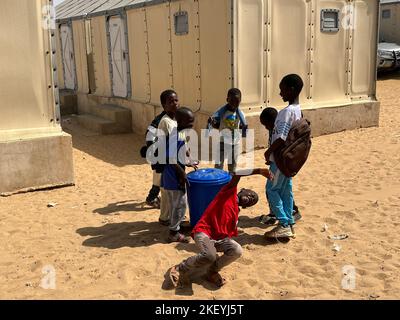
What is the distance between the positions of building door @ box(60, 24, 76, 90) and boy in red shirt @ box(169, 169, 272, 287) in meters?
12.5

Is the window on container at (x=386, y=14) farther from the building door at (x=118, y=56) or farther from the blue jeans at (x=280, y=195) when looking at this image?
the blue jeans at (x=280, y=195)

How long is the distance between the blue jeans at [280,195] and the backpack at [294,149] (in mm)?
155

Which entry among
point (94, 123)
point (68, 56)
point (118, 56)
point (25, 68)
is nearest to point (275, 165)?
point (25, 68)

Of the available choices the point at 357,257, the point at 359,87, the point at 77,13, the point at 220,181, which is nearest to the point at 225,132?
the point at 220,181

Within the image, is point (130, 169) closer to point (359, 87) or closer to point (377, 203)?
point (377, 203)

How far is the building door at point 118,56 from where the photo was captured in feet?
40.0

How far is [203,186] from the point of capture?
4.66m

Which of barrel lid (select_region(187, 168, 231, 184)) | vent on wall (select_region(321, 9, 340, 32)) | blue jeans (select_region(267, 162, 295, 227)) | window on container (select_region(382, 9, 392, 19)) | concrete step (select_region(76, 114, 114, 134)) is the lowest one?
concrete step (select_region(76, 114, 114, 134))

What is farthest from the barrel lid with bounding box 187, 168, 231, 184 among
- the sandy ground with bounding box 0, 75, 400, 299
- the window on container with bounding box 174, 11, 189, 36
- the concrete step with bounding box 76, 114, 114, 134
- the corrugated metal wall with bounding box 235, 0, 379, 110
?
the concrete step with bounding box 76, 114, 114, 134

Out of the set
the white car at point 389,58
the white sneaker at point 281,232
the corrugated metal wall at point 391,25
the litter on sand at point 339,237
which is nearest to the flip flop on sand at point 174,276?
the white sneaker at point 281,232

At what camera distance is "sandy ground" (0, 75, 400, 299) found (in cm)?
385

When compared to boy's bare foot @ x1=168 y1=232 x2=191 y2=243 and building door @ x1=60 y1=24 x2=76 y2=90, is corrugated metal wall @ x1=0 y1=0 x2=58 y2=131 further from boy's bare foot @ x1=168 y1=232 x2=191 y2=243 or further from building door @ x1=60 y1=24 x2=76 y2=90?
building door @ x1=60 y1=24 x2=76 y2=90

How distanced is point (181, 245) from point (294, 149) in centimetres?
146

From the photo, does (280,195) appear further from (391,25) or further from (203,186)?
(391,25)
